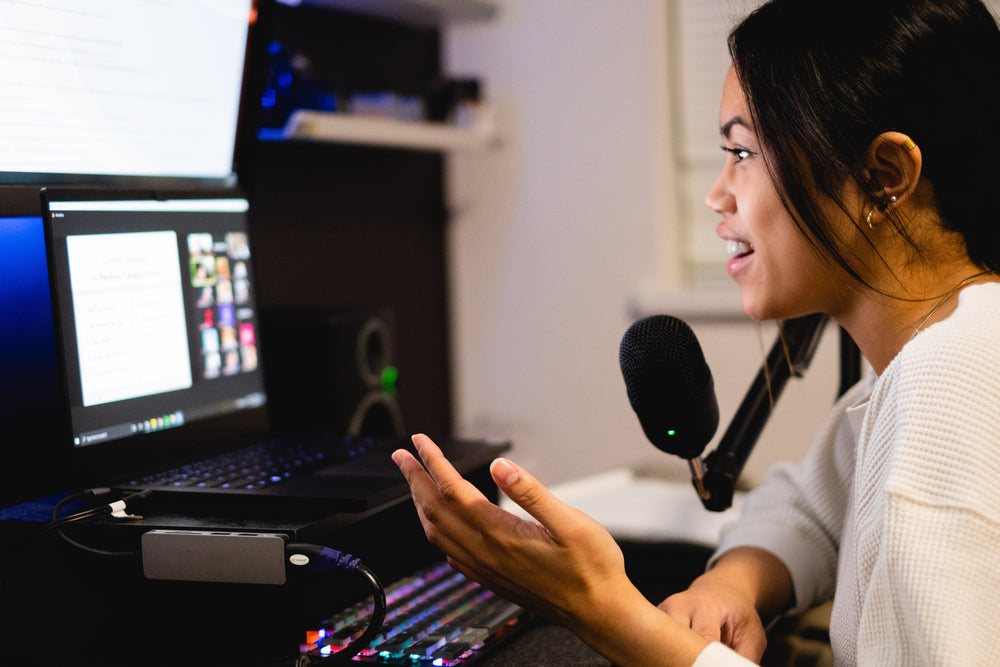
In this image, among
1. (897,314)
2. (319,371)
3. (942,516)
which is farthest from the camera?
(319,371)

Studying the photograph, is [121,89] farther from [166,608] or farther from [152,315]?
[166,608]

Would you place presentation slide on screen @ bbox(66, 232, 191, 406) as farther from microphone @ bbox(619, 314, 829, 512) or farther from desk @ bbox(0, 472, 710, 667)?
microphone @ bbox(619, 314, 829, 512)

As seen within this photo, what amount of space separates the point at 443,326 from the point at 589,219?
57cm

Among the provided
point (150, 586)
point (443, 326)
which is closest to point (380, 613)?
point (150, 586)

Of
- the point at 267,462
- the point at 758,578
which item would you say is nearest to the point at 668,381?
the point at 758,578

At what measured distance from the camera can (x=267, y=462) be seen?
0.91 metres

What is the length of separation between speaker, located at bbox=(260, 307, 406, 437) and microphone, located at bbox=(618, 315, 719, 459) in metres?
0.63

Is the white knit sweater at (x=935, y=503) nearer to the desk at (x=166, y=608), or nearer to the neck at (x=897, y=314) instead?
the neck at (x=897, y=314)

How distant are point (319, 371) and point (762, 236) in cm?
71

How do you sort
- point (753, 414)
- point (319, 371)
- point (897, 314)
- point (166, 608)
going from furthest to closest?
point (319, 371), point (753, 414), point (897, 314), point (166, 608)

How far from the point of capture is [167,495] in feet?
2.57

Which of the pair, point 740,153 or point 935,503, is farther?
point 740,153

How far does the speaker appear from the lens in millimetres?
1328

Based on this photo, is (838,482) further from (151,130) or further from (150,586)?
(151,130)
